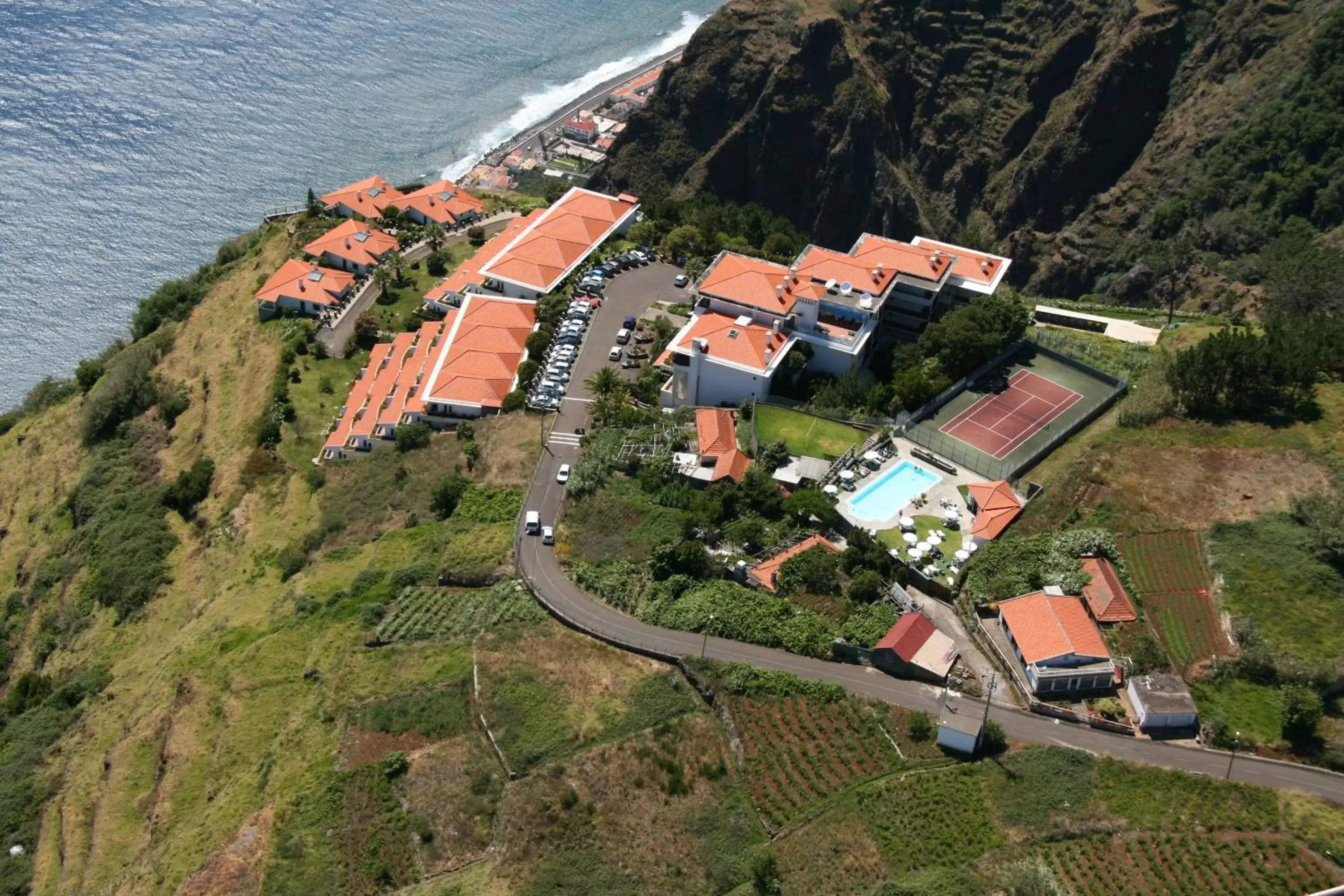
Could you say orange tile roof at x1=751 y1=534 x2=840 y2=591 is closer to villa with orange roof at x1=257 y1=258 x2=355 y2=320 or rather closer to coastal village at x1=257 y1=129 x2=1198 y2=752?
coastal village at x1=257 y1=129 x2=1198 y2=752

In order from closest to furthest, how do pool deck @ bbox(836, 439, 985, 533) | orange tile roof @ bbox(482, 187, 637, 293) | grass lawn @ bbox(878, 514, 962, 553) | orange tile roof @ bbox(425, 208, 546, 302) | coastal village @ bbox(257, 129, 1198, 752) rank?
1. coastal village @ bbox(257, 129, 1198, 752)
2. grass lawn @ bbox(878, 514, 962, 553)
3. pool deck @ bbox(836, 439, 985, 533)
4. orange tile roof @ bbox(482, 187, 637, 293)
5. orange tile roof @ bbox(425, 208, 546, 302)

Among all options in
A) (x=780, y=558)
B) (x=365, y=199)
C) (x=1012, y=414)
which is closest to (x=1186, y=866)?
(x=780, y=558)

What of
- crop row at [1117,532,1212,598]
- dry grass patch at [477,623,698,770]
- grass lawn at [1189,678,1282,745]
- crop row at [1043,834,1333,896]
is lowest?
dry grass patch at [477,623,698,770]

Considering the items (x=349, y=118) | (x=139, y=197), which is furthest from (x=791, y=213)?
(x=139, y=197)

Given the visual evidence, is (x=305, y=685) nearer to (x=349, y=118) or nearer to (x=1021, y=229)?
(x=349, y=118)

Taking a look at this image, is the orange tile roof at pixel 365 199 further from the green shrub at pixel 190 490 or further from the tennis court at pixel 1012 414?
the tennis court at pixel 1012 414

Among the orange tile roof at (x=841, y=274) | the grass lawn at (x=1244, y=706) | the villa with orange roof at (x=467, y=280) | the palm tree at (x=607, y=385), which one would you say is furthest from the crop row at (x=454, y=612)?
the villa with orange roof at (x=467, y=280)

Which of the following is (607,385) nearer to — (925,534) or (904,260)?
(925,534)

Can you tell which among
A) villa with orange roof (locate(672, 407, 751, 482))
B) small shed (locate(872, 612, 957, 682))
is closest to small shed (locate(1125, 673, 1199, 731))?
small shed (locate(872, 612, 957, 682))
